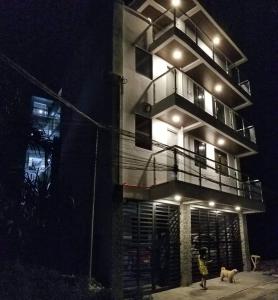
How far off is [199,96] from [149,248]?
30.2ft

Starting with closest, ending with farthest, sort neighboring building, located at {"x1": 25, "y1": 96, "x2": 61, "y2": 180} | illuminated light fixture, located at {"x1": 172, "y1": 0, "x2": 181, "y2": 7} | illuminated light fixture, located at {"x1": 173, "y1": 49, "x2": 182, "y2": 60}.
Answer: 1. illuminated light fixture, located at {"x1": 173, "y1": 49, "x2": 182, "y2": 60}
2. illuminated light fixture, located at {"x1": 172, "y1": 0, "x2": 181, "y2": 7}
3. neighboring building, located at {"x1": 25, "y1": 96, "x2": 61, "y2": 180}

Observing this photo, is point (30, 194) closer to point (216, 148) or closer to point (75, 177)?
point (75, 177)

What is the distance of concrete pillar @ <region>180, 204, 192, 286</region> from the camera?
11703mm

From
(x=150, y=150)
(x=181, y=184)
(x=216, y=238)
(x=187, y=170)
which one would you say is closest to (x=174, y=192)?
(x=181, y=184)

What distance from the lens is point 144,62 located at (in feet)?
44.6

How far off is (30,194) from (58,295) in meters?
8.40

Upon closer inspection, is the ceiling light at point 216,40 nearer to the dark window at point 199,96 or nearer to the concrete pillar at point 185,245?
the dark window at point 199,96

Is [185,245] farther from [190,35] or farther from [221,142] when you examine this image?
[190,35]

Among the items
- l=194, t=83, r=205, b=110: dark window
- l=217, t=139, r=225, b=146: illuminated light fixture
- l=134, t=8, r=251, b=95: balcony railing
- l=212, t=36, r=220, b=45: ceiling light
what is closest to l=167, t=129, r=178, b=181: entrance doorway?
l=194, t=83, r=205, b=110: dark window

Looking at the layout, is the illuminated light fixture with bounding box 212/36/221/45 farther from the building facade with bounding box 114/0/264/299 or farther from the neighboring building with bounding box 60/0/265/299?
the neighboring building with bounding box 60/0/265/299

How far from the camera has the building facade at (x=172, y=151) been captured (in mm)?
10773

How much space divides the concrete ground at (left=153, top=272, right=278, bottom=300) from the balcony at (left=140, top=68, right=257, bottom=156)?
7.26 metres

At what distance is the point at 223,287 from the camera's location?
38.5 feet

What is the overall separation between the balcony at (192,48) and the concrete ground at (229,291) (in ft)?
35.0
